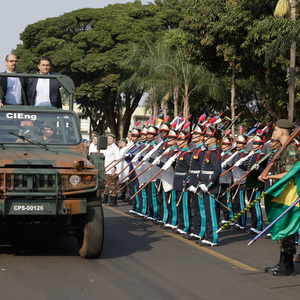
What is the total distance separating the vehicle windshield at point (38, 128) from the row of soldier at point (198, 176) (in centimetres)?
239

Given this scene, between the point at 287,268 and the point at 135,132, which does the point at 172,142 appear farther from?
the point at 287,268

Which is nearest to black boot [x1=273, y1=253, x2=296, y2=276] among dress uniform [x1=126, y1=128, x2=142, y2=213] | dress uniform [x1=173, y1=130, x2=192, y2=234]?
dress uniform [x1=173, y1=130, x2=192, y2=234]

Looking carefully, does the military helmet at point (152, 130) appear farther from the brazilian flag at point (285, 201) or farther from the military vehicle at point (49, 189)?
the brazilian flag at point (285, 201)

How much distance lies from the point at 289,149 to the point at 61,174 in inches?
119

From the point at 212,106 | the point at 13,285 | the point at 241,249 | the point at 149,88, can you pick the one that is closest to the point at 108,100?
the point at 212,106

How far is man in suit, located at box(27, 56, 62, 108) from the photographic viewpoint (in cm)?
1177

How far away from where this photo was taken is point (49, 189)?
8.78 metres

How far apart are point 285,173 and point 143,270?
2.21 meters

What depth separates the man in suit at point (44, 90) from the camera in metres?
11.8

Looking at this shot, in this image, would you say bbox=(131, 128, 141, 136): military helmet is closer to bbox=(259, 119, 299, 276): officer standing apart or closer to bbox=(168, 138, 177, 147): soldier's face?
bbox=(168, 138, 177, 147): soldier's face

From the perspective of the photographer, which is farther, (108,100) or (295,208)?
(108,100)

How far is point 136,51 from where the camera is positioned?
131ft

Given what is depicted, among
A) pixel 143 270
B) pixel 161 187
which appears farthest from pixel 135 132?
pixel 143 270

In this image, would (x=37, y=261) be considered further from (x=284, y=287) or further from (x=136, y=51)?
(x=136, y=51)
